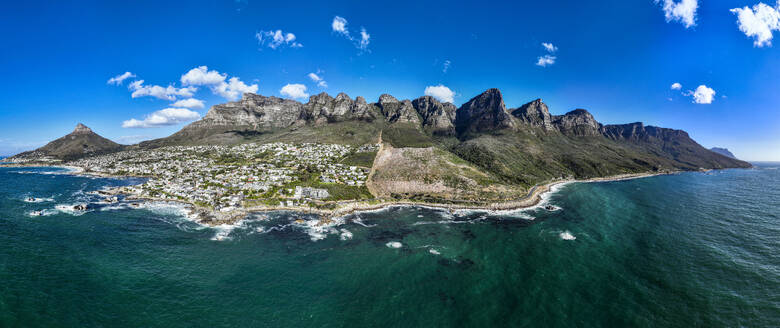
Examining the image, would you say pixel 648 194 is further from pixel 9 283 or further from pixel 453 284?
pixel 9 283

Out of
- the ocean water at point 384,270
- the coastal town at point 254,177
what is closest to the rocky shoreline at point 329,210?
the coastal town at point 254,177

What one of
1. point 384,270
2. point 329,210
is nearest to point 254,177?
point 329,210

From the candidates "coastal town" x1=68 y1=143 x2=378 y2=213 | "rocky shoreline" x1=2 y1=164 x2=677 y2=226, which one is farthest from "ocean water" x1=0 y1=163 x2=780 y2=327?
"coastal town" x1=68 y1=143 x2=378 y2=213

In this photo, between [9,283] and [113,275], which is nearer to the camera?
[9,283]

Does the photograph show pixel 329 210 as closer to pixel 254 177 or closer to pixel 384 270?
pixel 384 270

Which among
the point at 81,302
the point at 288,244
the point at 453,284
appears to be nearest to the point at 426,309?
the point at 453,284

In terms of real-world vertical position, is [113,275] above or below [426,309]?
above
